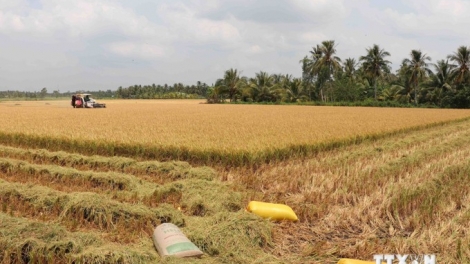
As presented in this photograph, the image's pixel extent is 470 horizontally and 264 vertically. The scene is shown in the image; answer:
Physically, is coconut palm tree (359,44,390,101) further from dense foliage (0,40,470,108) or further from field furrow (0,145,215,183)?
field furrow (0,145,215,183)

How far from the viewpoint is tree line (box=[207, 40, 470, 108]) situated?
4266cm

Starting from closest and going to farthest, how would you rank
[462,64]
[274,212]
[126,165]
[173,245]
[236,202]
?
[173,245], [274,212], [236,202], [126,165], [462,64]

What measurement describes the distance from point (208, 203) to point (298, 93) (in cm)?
5132

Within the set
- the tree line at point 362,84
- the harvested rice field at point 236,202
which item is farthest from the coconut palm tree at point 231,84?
the harvested rice field at point 236,202

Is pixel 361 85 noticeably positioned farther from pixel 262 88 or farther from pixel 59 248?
pixel 59 248

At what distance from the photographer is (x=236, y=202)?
17.6 feet

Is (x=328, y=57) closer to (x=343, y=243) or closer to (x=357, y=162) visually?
(x=357, y=162)

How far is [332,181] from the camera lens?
250 inches

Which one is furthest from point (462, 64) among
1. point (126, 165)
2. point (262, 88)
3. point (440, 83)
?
point (126, 165)

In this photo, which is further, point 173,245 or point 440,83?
point 440,83

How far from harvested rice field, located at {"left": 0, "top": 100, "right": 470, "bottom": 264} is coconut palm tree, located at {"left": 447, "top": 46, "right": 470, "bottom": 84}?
3852cm

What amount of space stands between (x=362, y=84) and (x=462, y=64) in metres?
13.3

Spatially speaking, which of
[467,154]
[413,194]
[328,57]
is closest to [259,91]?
[328,57]

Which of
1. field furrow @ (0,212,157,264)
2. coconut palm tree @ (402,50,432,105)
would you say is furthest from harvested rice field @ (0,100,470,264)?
coconut palm tree @ (402,50,432,105)
